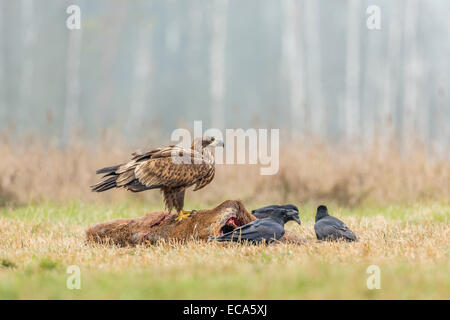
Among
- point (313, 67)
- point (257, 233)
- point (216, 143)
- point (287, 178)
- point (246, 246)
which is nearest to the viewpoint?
point (246, 246)

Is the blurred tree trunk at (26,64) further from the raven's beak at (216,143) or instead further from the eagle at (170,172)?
the raven's beak at (216,143)

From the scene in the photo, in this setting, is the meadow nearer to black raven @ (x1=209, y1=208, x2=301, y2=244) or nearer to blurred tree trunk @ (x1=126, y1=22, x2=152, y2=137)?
black raven @ (x1=209, y1=208, x2=301, y2=244)

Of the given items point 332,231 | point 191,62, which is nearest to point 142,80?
point 191,62

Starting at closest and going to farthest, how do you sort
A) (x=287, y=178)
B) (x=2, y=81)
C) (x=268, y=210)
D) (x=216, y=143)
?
(x=216, y=143) < (x=268, y=210) < (x=287, y=178) < (x=2, y=81)

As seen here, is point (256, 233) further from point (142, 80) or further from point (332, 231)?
point (142, 80)

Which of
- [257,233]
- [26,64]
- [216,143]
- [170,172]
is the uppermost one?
[26,64]

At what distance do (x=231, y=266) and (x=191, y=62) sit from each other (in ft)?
195

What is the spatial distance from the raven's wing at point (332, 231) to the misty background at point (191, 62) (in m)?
28.2

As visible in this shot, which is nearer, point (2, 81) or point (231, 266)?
point (231, 266)

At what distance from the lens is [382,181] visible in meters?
10.9

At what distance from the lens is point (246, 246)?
5.96 metres

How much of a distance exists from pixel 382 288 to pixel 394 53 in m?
30.8

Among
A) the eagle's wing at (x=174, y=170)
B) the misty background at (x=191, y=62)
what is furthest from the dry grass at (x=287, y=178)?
the misty background at (x=191, y=62)
